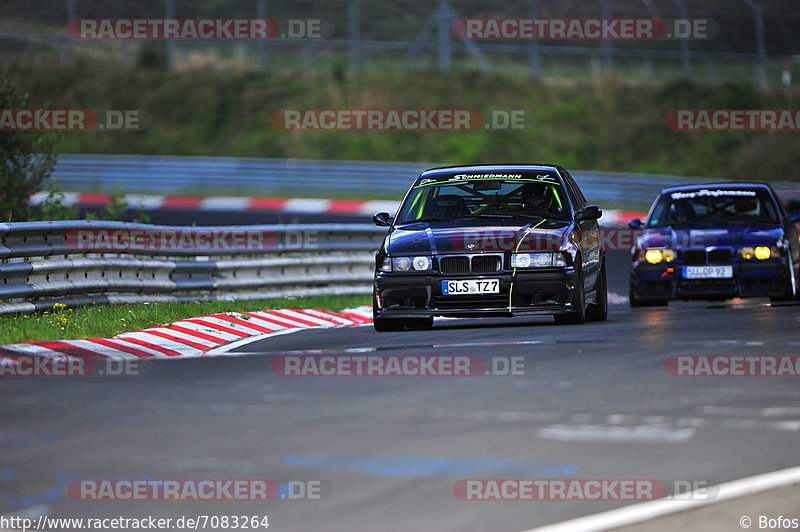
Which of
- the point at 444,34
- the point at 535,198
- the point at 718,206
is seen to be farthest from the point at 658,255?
the point at 444,34

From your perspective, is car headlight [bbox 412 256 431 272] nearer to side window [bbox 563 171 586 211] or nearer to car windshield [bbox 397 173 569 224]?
car windshield [bbox 397 173 569 224]

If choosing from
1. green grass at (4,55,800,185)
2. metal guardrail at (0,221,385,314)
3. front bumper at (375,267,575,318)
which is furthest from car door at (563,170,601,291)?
green grass at (4,55,800,185)

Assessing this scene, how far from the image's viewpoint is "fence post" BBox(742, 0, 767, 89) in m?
38.6

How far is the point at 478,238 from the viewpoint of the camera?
1353cm

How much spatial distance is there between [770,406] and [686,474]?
2.17 meters

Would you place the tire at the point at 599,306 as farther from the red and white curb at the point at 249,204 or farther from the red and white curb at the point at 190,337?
the red and white curb at the point at 249,204

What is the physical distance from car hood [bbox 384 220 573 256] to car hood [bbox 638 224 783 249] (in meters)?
3.06

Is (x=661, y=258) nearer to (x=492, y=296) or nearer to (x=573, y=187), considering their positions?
(x=573, y=187)

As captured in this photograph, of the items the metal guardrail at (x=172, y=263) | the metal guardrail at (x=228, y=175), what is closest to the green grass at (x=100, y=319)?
the metal guardrail at (x=172, y=263)

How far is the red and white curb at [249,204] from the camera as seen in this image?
109ft

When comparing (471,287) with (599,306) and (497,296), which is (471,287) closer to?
(497,296)

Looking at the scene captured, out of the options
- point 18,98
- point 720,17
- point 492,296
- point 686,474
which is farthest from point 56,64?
point 686,474

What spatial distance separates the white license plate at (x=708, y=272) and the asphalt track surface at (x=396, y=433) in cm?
496

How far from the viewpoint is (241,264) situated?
17688 mm
